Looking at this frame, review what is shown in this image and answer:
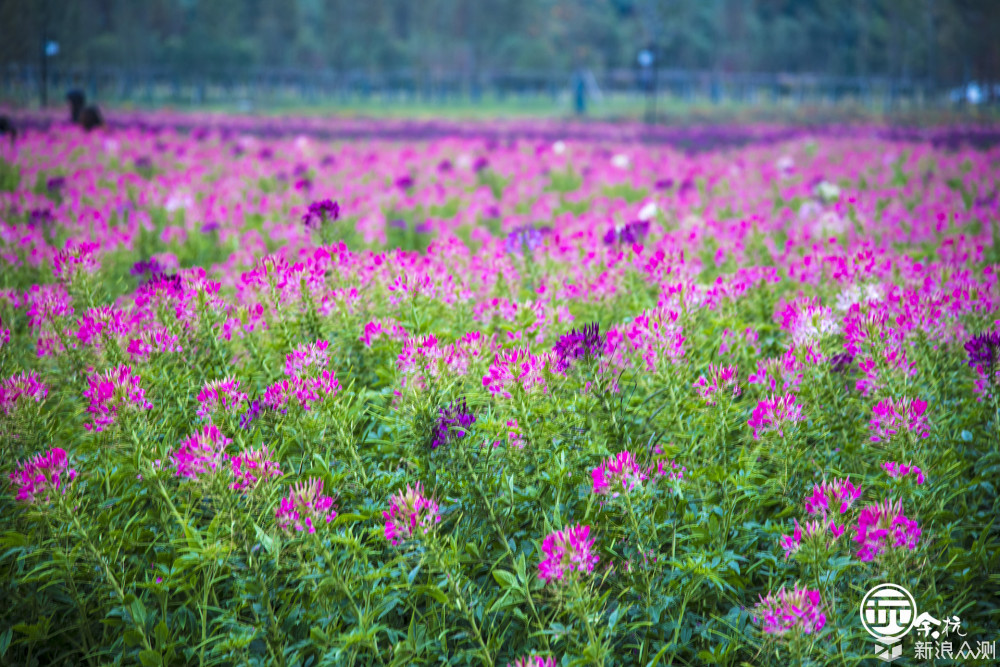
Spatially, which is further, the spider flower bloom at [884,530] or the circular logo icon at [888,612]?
the circular logo icon at [888,612]

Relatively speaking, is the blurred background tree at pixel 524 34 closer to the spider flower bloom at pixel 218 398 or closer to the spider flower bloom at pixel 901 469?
the spider flower bloom at pixel 901 469

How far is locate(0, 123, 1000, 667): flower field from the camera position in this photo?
2.08 m

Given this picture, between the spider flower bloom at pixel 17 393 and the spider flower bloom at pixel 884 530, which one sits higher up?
the spider flower bloom at pixel 17 393

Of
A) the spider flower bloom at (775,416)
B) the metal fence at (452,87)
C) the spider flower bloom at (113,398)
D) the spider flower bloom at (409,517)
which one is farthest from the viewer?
the metal fence at (452,87)

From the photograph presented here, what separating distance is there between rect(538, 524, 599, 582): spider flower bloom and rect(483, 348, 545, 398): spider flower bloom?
0.63 m

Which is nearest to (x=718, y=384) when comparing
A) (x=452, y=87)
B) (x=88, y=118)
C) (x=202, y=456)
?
(x=202, y=456)

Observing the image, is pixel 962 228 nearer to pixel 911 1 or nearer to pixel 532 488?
pixel 532 488

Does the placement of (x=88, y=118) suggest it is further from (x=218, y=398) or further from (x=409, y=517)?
(x=409, y=517)

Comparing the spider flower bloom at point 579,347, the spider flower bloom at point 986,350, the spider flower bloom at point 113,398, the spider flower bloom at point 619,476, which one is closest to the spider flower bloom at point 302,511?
the spider flower bloom at point 113,398

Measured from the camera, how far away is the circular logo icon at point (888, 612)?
2047mm

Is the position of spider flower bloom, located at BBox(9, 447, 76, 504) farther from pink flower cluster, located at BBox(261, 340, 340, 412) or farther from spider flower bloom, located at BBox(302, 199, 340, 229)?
spider flower bloom, located at BBox(302, 199, 340, 229)

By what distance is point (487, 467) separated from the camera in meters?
2.50

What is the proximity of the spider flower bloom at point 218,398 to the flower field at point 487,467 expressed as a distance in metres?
0.01
